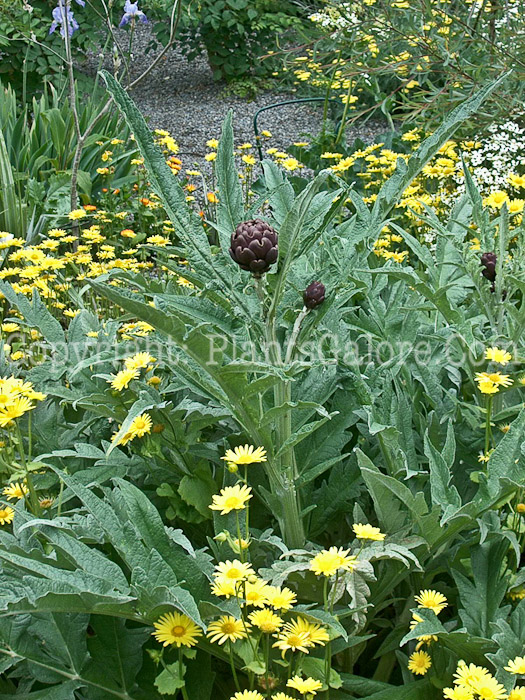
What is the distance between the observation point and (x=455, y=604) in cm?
138

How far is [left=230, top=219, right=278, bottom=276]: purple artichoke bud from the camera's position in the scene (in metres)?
1.08

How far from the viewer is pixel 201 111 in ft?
21.4

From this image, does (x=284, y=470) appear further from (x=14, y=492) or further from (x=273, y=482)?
(x=14, y=492)

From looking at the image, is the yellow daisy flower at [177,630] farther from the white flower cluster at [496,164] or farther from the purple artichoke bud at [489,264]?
the white flower cluster at [496,164]

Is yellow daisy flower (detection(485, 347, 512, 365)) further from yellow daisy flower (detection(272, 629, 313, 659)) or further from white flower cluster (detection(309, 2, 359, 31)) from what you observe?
white flower cluster (detection(309, 2, 359, 31))

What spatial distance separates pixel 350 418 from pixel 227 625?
463 mm

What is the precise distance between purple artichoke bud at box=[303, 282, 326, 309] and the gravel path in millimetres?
4156

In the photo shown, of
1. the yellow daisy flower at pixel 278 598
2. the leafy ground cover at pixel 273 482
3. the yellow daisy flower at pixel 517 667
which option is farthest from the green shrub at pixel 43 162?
the yellow daisy flower at pixel 517 667

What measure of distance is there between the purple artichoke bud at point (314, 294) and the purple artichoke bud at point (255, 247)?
0.11m

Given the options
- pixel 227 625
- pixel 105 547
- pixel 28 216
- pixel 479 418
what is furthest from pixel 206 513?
pixel 28 216

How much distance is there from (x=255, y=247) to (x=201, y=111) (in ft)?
18.9

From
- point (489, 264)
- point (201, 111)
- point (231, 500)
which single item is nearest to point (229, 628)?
point (231, 500)

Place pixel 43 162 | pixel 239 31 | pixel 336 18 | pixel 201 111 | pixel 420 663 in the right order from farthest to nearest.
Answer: pixel 239 31 → pixel 201 111 → pixel 336 18 → pixel 43 162 → pixel 420 663

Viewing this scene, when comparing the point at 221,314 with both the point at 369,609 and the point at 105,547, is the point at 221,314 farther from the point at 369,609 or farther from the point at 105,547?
the point at 369,609
